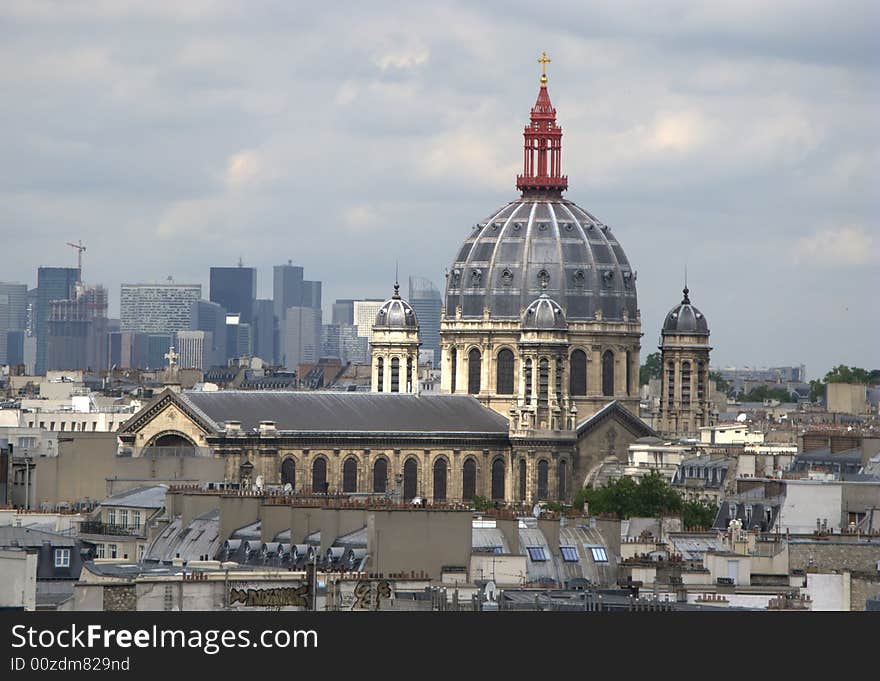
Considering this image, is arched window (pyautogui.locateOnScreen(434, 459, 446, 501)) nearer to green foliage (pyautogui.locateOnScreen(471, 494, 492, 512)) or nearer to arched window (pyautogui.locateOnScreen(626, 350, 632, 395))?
green foliage (pyautogui.locateOnScreen(471, 494, 492, 512))

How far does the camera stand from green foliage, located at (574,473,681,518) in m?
132

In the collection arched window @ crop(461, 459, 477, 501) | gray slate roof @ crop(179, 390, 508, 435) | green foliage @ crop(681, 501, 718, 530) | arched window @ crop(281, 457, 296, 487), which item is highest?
gray slate roof @ crop(179, 390, 508, 435)

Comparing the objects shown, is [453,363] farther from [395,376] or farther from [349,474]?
[349,474]

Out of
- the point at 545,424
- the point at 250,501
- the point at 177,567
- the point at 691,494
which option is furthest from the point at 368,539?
the point at 545,424

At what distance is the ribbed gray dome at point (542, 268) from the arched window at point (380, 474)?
15.9 meters

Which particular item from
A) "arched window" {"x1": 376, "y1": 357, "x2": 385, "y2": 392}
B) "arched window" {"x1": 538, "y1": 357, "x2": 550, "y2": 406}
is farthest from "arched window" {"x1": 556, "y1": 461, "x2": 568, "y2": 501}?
"arched window" {"x1": 376, "y1": 357, "x2": 385, "y2": 392}

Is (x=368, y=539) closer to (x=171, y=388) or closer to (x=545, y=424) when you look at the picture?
(x=171, y=388)

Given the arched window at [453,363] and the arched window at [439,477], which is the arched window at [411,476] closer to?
the arched window at [439,477]

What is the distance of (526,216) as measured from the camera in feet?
636

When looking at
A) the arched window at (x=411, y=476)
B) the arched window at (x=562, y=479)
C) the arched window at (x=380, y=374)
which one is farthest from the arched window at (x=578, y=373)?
the arched window at (x=411, y=476)

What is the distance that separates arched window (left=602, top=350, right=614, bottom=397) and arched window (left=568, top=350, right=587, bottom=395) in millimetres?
1169

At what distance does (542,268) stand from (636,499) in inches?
2156

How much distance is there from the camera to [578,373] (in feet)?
626

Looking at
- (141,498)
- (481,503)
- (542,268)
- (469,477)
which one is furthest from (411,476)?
(141,498)
